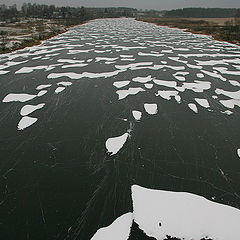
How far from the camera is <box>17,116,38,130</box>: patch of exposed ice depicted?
13.3 ft

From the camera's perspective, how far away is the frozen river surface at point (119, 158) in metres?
2.31

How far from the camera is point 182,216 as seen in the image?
2.38 metres

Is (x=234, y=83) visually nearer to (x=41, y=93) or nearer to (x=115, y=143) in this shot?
(x=115, y=143)

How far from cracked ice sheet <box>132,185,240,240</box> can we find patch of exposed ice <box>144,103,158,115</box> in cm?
224

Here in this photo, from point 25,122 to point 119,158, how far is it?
7.22 ft

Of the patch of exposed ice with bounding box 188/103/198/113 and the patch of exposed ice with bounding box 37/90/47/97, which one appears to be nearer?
the patch of exposed ice with bounding box 188/103/198/113

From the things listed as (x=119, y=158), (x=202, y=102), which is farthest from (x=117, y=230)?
(x=202, y=102)

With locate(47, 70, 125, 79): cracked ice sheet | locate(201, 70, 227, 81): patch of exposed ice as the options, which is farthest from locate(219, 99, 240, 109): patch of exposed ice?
locate(47, 70, 125, 79): cracked ice sheet

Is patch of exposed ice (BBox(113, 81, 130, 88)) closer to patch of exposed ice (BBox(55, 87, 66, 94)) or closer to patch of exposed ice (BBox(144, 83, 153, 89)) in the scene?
patch of exposed ice (BBox(144, 83, 153, 89))

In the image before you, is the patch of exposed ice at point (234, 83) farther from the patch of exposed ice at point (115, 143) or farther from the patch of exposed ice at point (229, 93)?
the patch of exposed ice at point (115, 143)

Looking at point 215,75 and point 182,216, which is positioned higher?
point 182,216

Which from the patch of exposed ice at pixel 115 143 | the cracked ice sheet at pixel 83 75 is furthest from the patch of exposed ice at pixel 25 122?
the cracked ice sheet at pixel 83 75

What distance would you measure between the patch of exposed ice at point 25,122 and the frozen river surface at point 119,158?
19 mm

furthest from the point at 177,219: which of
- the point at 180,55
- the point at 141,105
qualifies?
the point at 180,55
